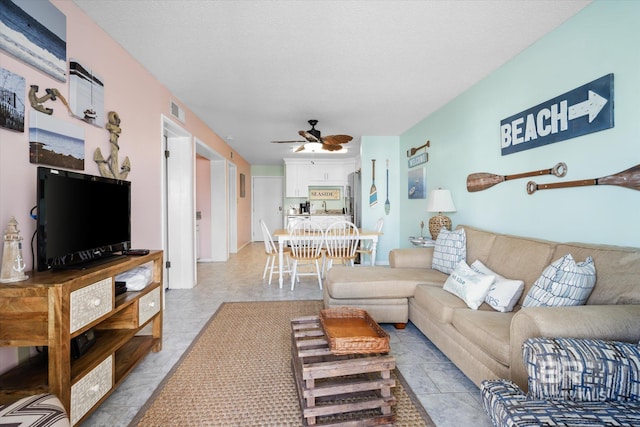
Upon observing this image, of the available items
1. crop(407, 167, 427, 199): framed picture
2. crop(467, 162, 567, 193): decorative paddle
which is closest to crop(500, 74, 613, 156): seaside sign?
crop(467, 162, 567, 193): decorative paddle

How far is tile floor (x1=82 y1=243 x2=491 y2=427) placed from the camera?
155 cm

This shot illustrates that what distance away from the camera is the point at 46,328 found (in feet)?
4.02

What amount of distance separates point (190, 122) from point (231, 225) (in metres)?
3.33

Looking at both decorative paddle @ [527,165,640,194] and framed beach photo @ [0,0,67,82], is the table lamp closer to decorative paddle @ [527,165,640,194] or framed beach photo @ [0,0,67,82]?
decorative paddle @ [527,165,640,194]

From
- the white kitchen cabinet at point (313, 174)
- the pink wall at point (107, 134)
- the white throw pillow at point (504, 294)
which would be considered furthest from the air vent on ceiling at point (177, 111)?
the white kitchen cabinet at point (313, 174)

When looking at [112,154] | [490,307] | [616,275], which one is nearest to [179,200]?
[112,154]

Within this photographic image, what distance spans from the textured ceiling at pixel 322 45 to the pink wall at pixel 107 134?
0.12 meters

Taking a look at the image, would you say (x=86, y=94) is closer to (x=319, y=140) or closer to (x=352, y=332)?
(x=352, y=332)

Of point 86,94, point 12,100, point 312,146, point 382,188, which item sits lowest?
point 382,188

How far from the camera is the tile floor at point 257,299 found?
155cm

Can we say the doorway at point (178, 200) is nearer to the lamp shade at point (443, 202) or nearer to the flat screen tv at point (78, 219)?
the flat screen tv at point (78, 219)

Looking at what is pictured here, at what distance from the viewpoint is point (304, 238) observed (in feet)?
12.3

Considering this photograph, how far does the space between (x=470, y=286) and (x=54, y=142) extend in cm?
280

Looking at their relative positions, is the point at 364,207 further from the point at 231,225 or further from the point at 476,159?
the point at 231,225
